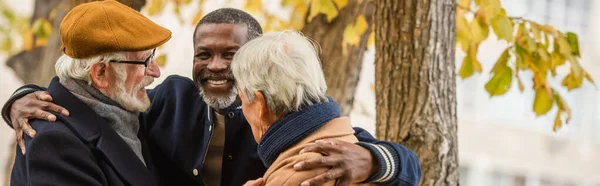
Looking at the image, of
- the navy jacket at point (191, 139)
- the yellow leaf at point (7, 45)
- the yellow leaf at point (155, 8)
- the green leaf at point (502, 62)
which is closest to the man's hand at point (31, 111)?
the navy jacket at point (191, 139)

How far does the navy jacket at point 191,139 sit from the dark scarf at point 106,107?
9.6 inches

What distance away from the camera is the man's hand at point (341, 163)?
309 centimetres

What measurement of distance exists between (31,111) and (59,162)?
332 millimetres

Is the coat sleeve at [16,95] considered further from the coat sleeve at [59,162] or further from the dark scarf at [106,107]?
the coat sleeve at [59,162]

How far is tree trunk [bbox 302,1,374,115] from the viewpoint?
5.57 meters

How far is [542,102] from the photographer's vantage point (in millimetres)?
5273

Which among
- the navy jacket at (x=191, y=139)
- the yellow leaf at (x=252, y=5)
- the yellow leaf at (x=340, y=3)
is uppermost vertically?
the yellow leaf at (x=340, y=3)

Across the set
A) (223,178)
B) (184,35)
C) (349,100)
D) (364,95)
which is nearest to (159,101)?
(223,178)

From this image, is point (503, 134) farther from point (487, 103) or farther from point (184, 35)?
point (184, 35)

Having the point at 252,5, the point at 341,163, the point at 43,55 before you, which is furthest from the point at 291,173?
the point at 252,5

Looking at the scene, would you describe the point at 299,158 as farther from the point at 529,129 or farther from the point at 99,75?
the point at 529,129

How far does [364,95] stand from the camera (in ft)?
57.0

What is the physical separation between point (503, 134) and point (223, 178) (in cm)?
1574

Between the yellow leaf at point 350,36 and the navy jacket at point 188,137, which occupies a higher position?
the yellow leaf at point 350,36
